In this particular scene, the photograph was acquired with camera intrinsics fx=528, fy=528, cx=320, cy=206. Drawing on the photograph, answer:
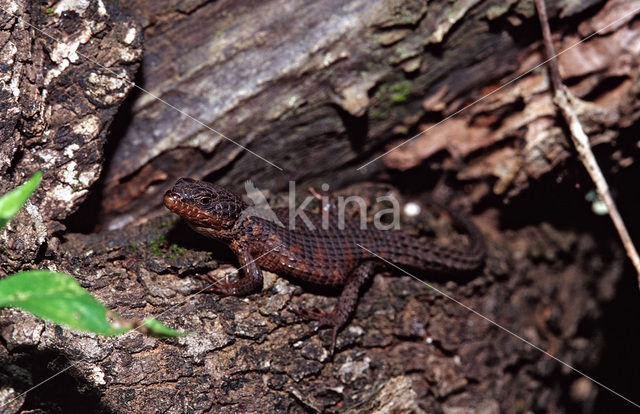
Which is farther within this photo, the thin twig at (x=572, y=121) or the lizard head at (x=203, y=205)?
the thin twig at (x=572, y=121)

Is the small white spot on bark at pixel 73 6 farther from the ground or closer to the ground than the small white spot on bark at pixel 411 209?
farther from the ground

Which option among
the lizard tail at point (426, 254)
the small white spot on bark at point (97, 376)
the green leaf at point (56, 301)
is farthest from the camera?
the lizard tail at point (426, 254)

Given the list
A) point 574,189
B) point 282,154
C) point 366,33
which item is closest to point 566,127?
point 574,189

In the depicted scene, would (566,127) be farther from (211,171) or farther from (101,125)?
(101,125)

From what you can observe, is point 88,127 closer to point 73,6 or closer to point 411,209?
point 73,6

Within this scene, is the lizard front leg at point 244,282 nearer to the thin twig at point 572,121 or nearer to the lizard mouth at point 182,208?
the lizard mouth at point 182,208

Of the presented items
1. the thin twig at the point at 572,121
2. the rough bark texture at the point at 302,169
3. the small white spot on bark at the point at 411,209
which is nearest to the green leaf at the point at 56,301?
the rough bark texture at the point at 302,169

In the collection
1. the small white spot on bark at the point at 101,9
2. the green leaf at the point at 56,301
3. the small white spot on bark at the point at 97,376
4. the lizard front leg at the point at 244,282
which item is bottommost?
the small white spot on bark at the point at 97,376
